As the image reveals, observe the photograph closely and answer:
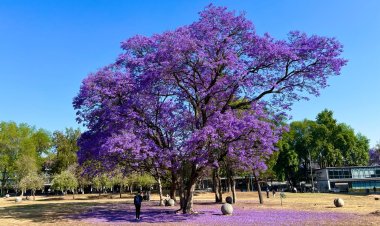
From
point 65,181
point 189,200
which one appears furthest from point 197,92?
point 65,181

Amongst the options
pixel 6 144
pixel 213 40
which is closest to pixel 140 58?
pixel 213 40

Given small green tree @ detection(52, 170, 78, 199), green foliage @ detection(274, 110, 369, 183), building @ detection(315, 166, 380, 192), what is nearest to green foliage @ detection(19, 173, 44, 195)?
small green tree @ detection(52, 170, 78, 199)

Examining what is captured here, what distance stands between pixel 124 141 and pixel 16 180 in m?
76.3

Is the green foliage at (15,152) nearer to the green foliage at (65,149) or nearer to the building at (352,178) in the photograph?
the green foliage at (65,149)

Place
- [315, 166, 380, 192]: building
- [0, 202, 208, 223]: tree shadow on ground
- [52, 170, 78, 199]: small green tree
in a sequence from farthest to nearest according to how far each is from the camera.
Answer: [315, 166, 380, 192]: building < [52, 170, 78, 199]: small green tree < [0, 202, 208, 223]: tree shadow on ground

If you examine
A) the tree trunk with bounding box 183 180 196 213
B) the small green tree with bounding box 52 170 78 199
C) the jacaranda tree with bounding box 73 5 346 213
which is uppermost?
the jacaranda tree with bounding box 73 5 346 213

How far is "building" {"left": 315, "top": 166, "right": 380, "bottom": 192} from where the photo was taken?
287 feet

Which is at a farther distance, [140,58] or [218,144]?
[140,58]

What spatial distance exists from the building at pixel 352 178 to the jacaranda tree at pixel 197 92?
217 ft

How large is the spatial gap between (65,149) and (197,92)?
241ft

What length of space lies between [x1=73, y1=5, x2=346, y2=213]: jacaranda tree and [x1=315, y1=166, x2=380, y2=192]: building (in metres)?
66.0

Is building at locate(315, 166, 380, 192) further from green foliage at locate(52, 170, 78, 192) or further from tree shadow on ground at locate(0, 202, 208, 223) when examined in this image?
tree shadow on ground at locate(0, 202, 208, 223)

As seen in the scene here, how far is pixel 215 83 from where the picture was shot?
1115 inches

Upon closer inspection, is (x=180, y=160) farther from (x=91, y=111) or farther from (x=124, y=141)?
(x=91, y=111)
